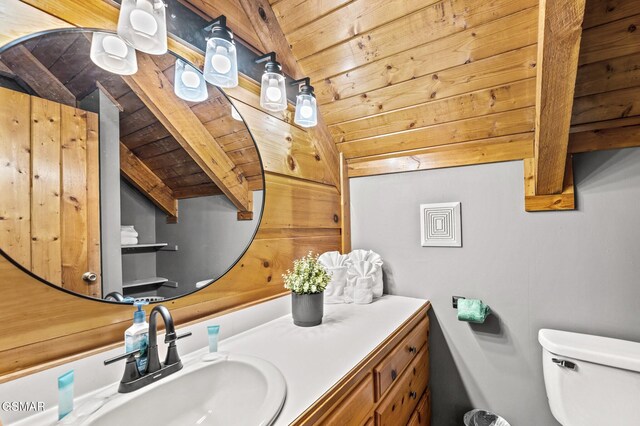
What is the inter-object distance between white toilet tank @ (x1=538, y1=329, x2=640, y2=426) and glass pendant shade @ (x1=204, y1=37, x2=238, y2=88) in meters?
1.70

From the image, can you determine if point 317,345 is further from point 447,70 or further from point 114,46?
point 447,70

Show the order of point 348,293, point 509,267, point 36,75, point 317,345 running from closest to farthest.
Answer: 1. point 36,75
2. point 317,345
3. point 509,267
4. point 348,293

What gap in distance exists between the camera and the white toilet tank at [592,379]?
115 centimetres

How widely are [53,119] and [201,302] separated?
69 centimetres

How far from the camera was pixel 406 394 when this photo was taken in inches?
51.4

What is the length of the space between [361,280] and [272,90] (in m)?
1.02

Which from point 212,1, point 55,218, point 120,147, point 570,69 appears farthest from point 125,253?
point 570,69

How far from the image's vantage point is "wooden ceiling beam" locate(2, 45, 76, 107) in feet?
2.31

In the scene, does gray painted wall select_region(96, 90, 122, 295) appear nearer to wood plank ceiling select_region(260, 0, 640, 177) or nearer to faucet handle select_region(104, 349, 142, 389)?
faucet handle select_region(104, 349, 142, 389)

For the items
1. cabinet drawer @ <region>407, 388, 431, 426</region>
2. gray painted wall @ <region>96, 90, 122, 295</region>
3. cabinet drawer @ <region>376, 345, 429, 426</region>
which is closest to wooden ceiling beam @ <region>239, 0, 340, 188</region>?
gray painted wall @ <region>96, 90, 122, 295</region>

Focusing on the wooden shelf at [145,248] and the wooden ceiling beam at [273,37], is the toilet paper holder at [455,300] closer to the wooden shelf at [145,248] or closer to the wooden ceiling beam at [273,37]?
the wooden ceiling beam at [273,37]

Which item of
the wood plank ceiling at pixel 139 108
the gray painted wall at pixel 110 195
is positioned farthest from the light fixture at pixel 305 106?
the gray painted wall at pixel 110 195

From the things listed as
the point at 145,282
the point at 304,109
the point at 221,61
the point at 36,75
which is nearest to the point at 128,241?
the point at 145,282

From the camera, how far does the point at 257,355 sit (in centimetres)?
100
